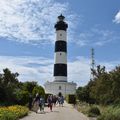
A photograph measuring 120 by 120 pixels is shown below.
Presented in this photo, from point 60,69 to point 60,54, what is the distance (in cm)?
347

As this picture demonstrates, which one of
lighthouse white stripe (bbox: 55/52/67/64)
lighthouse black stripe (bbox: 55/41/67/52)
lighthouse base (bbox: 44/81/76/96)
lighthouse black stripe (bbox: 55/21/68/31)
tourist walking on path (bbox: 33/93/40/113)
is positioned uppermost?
lighthouse black stripe (bbox: 55/21/68/31)

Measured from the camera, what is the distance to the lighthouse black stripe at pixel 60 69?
84.6 metres

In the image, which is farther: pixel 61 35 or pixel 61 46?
pixel 61 35

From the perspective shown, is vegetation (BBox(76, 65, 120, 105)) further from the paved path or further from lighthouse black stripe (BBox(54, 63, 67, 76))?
lighthouse black stripe (BBox(54, 63, 67, 76))

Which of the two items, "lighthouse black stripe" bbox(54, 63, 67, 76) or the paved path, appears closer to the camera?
the paved path

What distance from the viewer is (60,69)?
279ft

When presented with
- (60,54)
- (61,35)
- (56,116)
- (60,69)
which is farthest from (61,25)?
(56,116)

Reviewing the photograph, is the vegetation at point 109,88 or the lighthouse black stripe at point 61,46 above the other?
the lighthouse black stripe at point 61,46

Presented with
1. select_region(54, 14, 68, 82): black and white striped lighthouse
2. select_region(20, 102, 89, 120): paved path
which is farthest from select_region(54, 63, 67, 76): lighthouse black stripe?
select_region(20, 102, 89, 120): paved path

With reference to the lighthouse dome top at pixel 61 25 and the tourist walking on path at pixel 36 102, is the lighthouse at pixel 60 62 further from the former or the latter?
the tourist walking on path at pixel 36 102

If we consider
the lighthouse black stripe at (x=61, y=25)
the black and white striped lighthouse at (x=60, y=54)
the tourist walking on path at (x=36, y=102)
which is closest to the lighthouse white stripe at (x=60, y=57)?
the black and white striped lighthouse at (x=60, y=54)

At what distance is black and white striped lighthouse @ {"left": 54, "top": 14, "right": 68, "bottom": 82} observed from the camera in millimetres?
84125

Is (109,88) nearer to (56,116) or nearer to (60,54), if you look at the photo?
(56,116)

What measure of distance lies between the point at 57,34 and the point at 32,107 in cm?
4947
